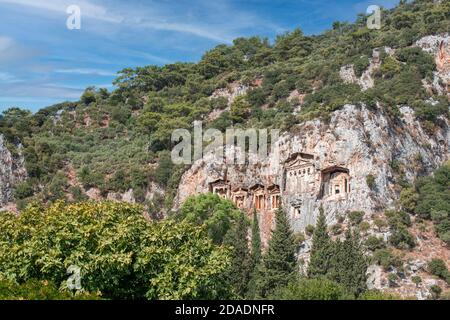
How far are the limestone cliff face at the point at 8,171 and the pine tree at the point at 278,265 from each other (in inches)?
1515

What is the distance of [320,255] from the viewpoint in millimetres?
42469

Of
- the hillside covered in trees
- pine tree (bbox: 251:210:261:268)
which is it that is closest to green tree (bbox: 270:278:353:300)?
the hillside covered in trees

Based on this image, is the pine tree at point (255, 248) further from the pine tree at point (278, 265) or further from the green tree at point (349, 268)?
the green tree at point (349, 268)

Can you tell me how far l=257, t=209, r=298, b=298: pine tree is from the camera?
40.0 metres

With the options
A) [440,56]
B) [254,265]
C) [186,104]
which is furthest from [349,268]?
[186,104]

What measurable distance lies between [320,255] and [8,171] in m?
43.8

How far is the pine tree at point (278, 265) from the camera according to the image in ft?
131

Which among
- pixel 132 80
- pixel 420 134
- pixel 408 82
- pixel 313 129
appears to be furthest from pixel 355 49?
pixel 132 80

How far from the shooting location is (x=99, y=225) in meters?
27.2

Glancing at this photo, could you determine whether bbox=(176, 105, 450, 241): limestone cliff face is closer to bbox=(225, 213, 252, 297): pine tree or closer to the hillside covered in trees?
the hillside covered in trees

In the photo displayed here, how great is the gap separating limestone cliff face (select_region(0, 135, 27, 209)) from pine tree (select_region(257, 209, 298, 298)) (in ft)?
126

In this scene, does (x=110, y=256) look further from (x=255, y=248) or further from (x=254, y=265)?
(x=255, y=248)

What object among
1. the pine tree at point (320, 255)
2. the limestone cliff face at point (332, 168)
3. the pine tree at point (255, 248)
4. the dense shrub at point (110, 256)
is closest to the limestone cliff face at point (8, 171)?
the limestone cliff face at point (332, 168)

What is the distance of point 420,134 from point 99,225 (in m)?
43.6
